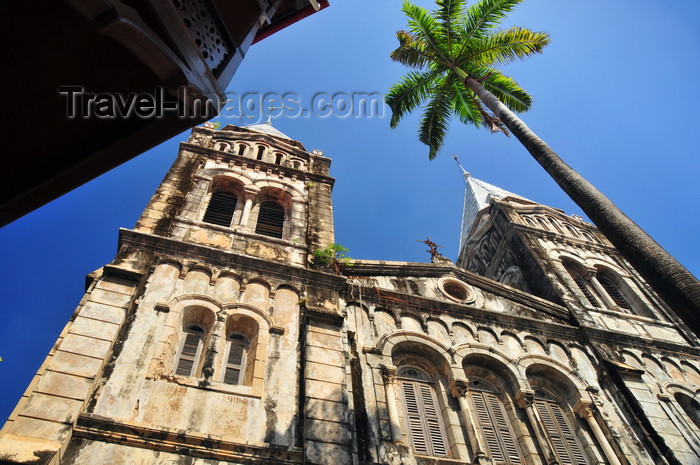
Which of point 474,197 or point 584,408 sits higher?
point 474,197

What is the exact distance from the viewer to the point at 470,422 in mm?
10422

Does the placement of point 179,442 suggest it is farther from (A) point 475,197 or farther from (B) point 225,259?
(A) point 475,197

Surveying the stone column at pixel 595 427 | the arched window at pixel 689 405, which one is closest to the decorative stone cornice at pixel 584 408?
the stone column at pixel 595 427

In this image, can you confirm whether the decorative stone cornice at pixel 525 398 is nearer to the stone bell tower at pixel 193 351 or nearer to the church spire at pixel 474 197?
the stone bell tower at pixel 193 351

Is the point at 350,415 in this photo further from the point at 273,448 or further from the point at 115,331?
the point at 115,331

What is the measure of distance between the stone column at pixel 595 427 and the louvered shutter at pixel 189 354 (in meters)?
9.25

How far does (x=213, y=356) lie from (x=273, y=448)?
2.34 m

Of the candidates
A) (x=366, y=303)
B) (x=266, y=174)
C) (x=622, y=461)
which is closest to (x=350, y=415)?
(x=366, y=303)

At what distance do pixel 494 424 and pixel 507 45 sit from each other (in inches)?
454

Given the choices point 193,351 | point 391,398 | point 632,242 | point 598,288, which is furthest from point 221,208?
point 598,288

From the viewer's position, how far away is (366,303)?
1268 centimetres

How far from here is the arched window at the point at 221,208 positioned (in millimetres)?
13922

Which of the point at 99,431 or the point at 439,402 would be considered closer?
the point at 99,431

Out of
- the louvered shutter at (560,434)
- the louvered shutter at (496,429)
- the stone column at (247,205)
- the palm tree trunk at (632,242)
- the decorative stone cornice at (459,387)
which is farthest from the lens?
the stone column at (247,205)
